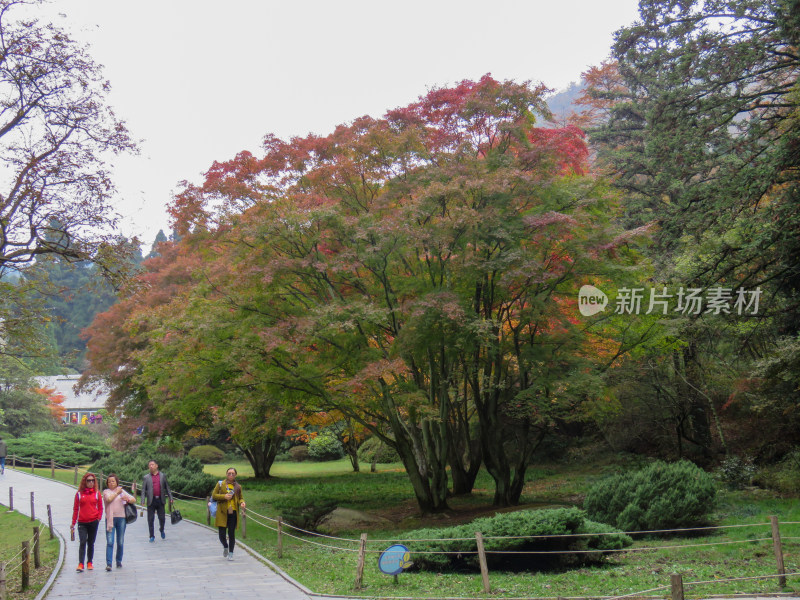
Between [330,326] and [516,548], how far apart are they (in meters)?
5.78

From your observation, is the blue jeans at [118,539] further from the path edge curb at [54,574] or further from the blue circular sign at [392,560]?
the blue circular sign at [392,560]

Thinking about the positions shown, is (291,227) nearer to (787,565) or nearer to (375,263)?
(375,263)

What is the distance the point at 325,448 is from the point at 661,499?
Answer: 31784 mm

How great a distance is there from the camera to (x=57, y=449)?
36625 millimetres

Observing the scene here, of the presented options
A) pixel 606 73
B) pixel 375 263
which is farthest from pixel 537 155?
pixel 606 73

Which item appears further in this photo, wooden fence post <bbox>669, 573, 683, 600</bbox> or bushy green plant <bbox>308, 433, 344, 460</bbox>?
bushy green plant <bbox>308, 433, 344, 460</bbox>

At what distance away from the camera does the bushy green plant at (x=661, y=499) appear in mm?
13500

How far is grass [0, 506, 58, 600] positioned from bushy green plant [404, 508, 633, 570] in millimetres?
5941

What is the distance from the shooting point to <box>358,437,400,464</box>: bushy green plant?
125 feet

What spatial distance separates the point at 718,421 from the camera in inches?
890

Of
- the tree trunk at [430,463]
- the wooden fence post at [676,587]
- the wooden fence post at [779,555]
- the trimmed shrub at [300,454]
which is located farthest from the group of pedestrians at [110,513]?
the trimmed shrub at [300,454]

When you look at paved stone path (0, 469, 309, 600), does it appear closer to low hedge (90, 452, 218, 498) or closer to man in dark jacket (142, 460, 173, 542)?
man in dark jacket (142, 460, 173, 542)

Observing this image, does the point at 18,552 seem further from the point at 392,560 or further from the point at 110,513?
the point at 392,560

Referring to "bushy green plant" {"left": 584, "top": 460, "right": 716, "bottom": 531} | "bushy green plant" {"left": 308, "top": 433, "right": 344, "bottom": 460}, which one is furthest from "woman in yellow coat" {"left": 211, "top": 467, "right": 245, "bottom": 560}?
Result: "bushy green plant" {"left": 308, "top": 433, "right": 344, "bottom": 460}
